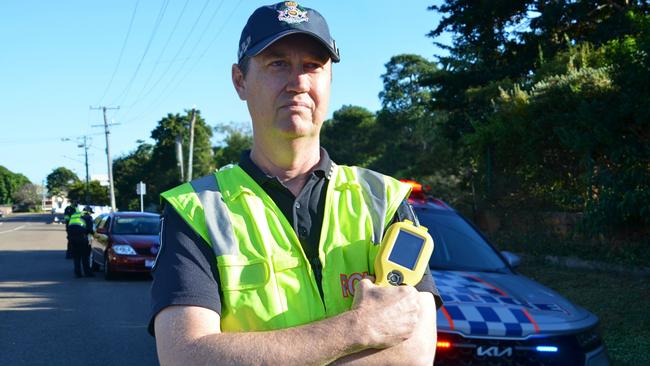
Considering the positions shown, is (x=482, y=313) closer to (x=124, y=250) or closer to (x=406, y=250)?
(x=406, y=250)

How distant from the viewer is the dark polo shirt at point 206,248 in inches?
72.1

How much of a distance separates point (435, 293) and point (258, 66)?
0.87 m

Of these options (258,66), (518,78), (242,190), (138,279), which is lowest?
(138,279)

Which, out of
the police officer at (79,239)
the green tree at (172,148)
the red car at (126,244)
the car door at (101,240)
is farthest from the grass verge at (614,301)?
the green tree at (172,148)

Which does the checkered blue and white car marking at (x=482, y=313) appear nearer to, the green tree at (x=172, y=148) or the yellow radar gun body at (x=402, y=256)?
the yellow radar gun body at (x=402, y=256)

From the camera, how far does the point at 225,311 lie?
6.17 ft

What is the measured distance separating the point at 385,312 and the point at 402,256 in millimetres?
173

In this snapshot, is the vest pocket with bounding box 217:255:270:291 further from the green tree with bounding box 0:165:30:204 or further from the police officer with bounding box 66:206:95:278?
the green tree with bounding box 0:165:30:204

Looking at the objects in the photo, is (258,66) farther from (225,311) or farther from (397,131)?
(397,131)

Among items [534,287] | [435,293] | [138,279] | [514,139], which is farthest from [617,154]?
[138,279]

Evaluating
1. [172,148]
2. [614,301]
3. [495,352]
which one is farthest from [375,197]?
[172,148]

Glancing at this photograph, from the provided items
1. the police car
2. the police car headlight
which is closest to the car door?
the police car headlight

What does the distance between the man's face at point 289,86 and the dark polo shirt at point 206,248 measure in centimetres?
16

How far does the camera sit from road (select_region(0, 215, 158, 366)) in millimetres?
7273
